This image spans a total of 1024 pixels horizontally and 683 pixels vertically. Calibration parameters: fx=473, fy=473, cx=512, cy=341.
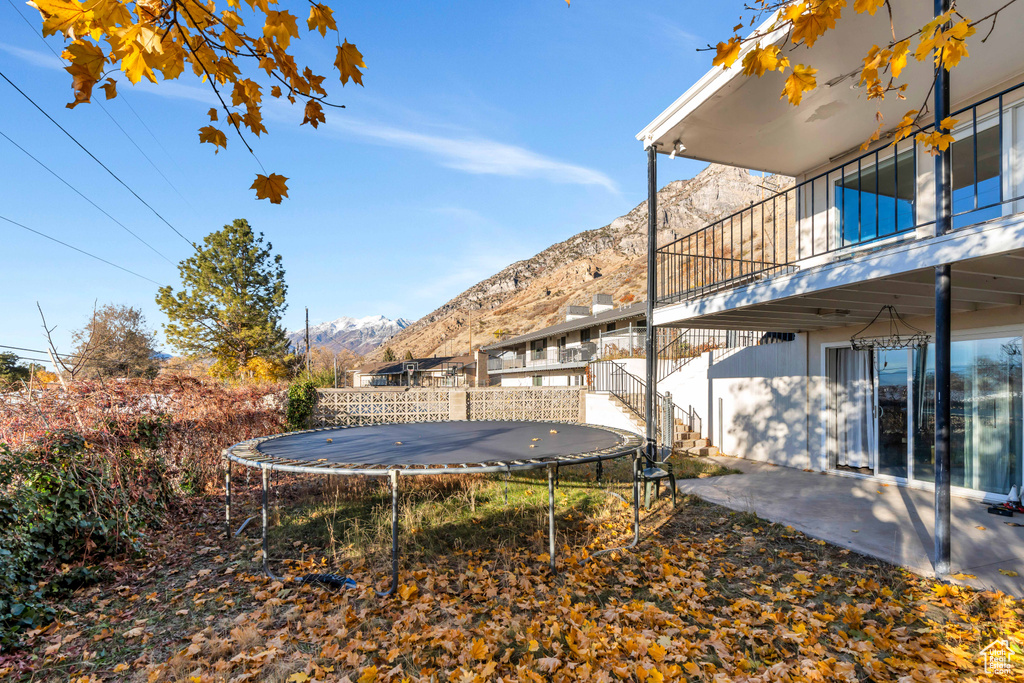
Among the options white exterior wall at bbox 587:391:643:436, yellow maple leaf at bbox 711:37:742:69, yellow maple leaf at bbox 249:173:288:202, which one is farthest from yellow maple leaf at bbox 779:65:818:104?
white exterior wall at bbox 587:391:643:436

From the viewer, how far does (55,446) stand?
377 centimetres

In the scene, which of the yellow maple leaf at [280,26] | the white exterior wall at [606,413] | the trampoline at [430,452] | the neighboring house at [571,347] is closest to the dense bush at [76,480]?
the trampoline at [430,452]

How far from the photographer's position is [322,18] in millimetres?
1989

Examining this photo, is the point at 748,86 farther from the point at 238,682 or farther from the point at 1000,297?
the point at 238,682

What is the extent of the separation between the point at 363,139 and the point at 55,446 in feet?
29.5

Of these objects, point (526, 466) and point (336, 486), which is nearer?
point (526, 466)

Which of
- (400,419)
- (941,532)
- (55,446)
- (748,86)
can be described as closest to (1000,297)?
(941,532)

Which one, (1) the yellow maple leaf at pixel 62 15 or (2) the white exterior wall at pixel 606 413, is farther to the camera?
(2) the white exterior wall at pixel 606 413

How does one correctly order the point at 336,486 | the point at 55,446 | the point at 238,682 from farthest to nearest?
the point at 336,486
the point at 55,446
the point at 238,682

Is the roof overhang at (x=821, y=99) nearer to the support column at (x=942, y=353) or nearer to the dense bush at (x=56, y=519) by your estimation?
the support column at (x=942, y=353)

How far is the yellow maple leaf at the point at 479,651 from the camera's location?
2561 mm

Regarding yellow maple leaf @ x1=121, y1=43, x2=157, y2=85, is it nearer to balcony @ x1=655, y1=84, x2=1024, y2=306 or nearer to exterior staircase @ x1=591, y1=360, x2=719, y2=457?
balcony @ x1=655, y1=84, x2=1024, y2=306

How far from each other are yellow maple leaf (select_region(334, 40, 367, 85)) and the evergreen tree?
2312cm

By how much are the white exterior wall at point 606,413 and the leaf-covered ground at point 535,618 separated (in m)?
6.42
